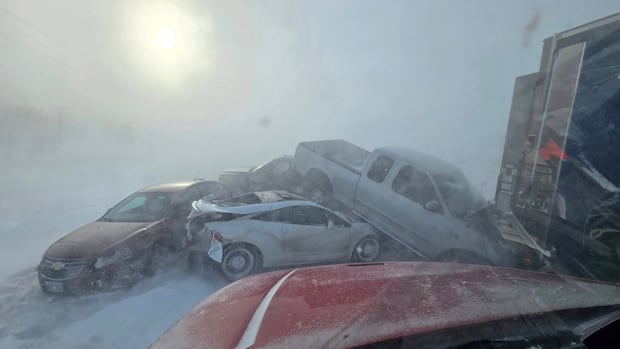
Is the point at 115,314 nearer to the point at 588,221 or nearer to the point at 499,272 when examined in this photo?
the point at 499,272

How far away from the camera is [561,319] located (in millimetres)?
1447

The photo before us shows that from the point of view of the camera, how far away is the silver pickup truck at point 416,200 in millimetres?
4391

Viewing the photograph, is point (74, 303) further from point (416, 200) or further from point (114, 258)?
point (416, 200)

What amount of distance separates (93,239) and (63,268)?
52 cm

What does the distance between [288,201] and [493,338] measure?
12.8 ft

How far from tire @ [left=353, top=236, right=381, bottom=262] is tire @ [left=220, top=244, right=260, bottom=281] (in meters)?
1.86

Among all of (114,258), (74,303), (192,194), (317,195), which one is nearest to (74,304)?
(74,303)

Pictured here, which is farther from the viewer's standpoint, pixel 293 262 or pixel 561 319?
pixel 293 262

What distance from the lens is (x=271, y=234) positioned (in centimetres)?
466

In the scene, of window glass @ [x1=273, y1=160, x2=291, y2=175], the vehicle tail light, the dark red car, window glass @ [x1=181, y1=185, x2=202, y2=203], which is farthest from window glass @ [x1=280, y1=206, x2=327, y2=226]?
window glass @ [x1=273, y1=160, x2=291, y2=175]

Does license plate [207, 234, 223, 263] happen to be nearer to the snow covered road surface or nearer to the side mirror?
the snow covered road surface

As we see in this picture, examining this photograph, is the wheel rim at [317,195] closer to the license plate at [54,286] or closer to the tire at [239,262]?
the tire at [239,262]

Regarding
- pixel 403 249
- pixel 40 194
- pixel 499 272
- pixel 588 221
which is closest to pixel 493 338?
pixel 499 272

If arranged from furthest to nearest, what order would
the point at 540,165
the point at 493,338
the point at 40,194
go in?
the point at 40,194 < the point at 540,165 < the point at 493,338
